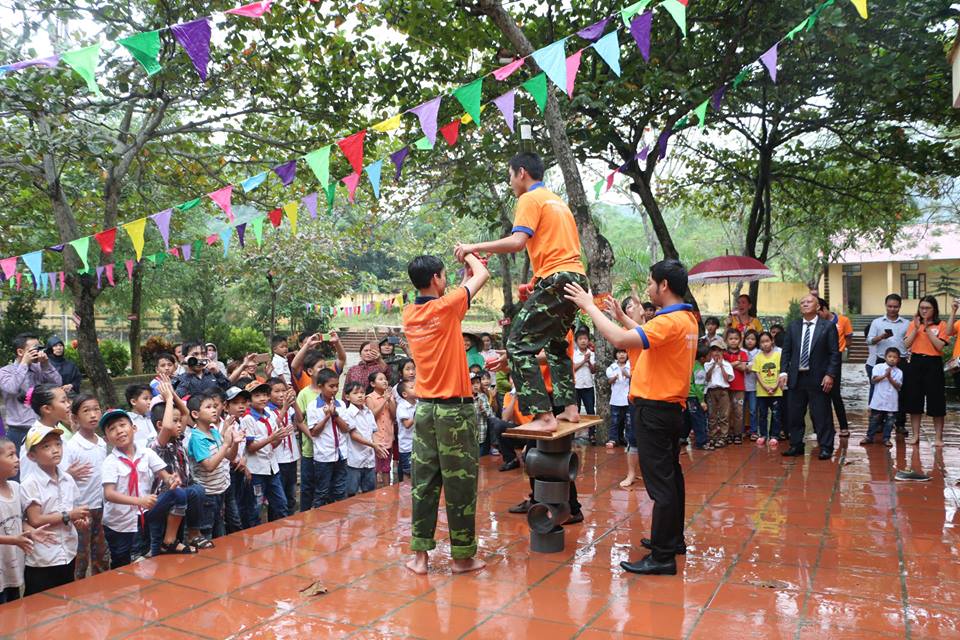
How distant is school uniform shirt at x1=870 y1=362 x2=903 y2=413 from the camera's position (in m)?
8.01

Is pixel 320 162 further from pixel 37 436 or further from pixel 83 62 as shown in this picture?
pixel 37 436

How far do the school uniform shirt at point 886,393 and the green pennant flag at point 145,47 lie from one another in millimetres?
7777

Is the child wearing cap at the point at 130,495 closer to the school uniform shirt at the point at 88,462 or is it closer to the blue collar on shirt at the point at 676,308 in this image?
the school uniform shirt at the point at 88,462

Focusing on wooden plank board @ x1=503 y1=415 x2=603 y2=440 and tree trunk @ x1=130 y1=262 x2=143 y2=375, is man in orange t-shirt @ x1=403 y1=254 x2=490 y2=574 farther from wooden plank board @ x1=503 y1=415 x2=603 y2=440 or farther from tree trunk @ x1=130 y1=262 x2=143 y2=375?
tree trunk @ x1=130 y1=262 x2=143 y2=375

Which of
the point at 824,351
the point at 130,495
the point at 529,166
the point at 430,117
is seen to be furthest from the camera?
the point at 824,351

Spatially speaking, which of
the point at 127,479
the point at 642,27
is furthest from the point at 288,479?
the point at 642,27

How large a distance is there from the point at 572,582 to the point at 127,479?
277 cm

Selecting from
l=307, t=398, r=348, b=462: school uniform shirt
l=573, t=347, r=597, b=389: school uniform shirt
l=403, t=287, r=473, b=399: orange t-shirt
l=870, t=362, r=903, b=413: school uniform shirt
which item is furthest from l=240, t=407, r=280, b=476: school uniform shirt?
l=870, t=362, r=903, b=413: school uniform shirt

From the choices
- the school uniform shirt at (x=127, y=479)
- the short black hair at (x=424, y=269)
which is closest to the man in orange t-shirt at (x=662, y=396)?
the short black hair at (x=424, y=269)

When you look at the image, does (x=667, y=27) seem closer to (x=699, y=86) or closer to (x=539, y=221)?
(x=699, y=86)

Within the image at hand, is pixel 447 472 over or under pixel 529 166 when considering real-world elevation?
under

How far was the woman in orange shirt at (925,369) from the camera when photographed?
8.01 meters

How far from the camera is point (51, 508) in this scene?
4.10 m

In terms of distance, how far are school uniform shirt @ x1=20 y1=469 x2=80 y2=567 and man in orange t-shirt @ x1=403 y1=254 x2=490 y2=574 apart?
197cm
